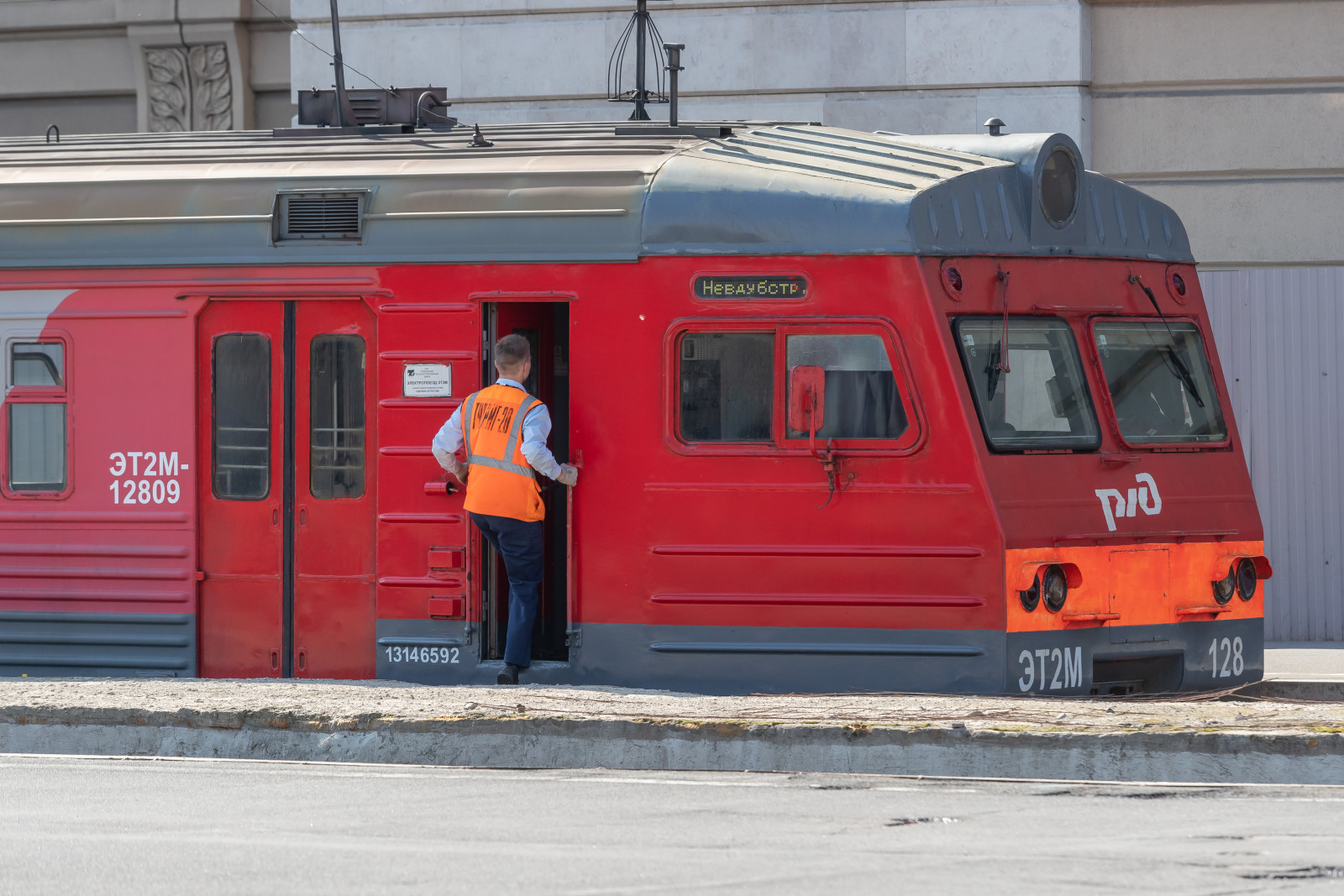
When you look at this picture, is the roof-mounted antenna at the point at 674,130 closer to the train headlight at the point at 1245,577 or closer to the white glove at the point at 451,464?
the white glove at the point at 451,464

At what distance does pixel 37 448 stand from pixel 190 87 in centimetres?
741

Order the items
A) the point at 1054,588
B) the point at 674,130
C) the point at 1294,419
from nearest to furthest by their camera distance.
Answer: the point at 1054,588, the point at 674,130, the point at 1294,419

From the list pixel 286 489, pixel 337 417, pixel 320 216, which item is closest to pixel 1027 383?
pixel 337 417

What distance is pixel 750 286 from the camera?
10008 millimetres

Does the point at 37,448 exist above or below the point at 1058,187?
below

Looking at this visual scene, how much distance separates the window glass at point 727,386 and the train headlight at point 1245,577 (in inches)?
97.9

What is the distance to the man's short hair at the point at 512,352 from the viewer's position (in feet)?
33.4

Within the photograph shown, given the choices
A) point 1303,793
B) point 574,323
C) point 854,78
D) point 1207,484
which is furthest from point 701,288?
point 854,78

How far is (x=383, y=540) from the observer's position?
10617 millimetres

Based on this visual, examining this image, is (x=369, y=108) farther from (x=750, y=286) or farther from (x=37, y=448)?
(x=750, y=286)

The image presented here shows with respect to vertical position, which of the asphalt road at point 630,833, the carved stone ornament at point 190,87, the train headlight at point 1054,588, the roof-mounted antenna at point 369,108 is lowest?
the asphalt road at point 630,833

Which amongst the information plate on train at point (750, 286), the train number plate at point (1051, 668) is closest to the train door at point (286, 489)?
the information plate on train at point (750, 286)

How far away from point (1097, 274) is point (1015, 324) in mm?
683

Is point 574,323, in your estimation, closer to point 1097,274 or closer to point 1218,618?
point 1097,274
